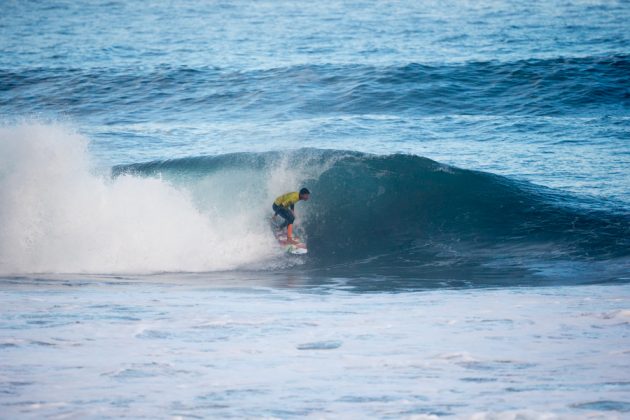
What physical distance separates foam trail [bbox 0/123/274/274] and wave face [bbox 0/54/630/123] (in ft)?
32.8

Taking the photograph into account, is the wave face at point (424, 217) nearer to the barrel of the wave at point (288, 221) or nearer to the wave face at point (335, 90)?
the barrel of the wave at point (288, 221)

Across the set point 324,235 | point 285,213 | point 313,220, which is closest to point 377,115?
point 313,220

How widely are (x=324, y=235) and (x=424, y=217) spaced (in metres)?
1.85

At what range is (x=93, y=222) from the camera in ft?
39.1

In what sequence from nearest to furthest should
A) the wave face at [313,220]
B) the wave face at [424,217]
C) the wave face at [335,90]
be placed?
the wave face at [313,220] < the wave face at [424,217] < the wave face at [335,90]

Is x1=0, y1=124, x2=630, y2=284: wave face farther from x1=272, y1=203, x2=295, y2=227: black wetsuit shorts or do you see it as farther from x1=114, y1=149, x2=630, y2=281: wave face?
x1=272, y1=203, x2=295, y2=227: black wetsuit shorts

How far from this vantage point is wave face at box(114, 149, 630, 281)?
37.3 ft

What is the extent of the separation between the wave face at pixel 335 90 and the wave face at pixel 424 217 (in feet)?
26.2

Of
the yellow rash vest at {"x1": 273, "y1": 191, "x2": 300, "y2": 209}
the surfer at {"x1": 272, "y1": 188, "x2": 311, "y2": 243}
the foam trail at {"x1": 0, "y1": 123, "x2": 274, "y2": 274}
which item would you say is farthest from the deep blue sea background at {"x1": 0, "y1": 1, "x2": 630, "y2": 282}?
the yellow rash vest at {"x1": 273, "y1": 191, "x2": 300, "y2": 209}

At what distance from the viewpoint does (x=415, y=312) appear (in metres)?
7.76

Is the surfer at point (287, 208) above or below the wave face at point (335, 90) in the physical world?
below

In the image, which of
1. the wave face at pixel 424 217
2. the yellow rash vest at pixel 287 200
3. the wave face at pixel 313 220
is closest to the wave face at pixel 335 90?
the wave face at pixel 424 217

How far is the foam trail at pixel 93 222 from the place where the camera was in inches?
441

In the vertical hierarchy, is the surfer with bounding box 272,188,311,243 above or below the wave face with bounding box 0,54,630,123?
below
